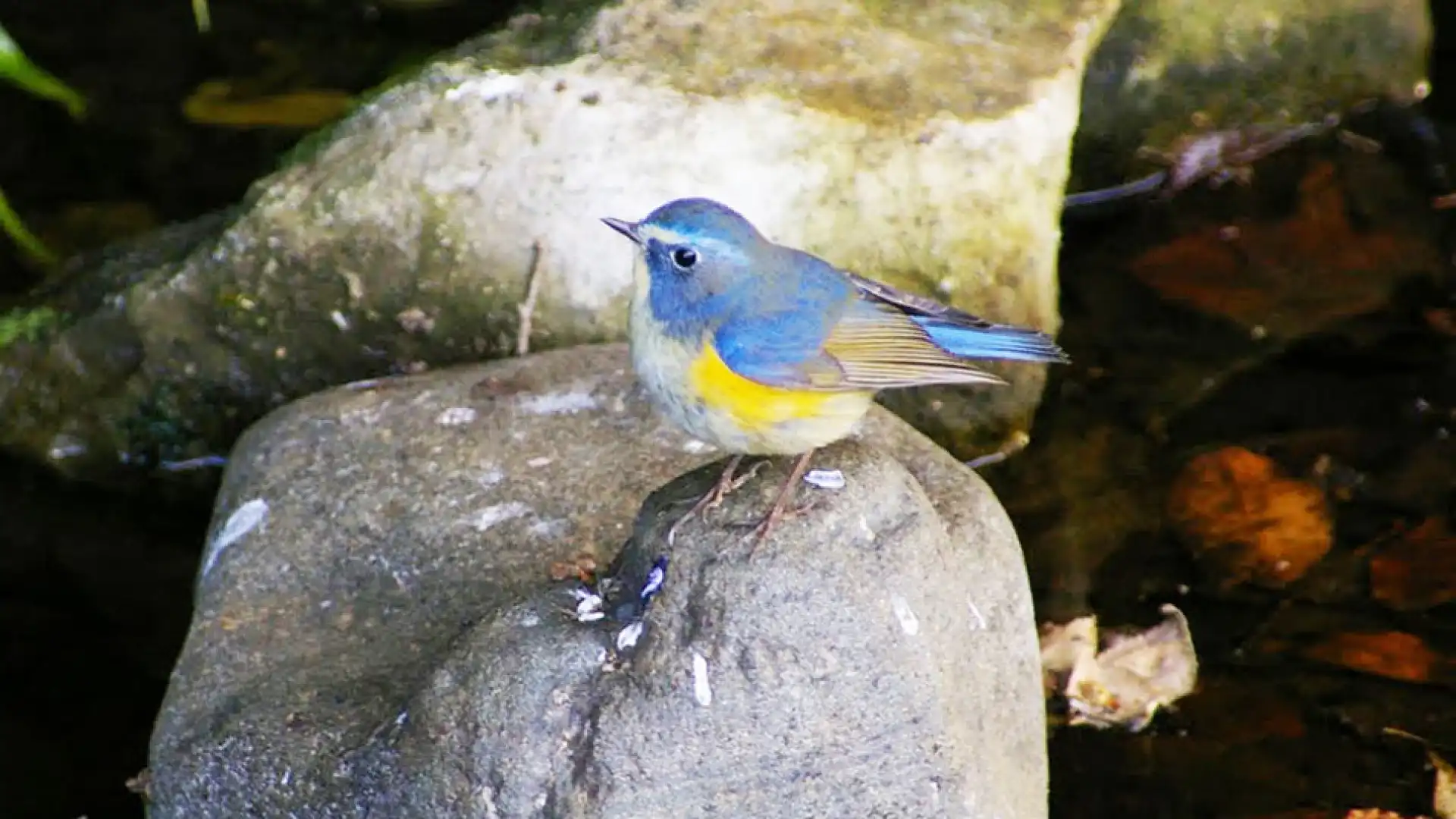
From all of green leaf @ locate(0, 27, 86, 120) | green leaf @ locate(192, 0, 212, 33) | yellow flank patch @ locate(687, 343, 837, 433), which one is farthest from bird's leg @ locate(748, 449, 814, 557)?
green leaf @ locate(192, 0, 212, 33)

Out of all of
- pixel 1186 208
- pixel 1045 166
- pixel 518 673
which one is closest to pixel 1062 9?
pixel 1045 166

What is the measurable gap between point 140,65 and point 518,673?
20.8 ft

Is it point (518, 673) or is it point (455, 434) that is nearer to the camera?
point (518, 673)

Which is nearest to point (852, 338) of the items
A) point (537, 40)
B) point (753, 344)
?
point (753, 344)

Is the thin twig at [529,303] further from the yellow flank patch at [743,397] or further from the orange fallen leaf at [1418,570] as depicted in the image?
the orange fallen leaf at [1418,570]

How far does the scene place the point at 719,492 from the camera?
139 inches

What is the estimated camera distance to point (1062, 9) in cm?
628

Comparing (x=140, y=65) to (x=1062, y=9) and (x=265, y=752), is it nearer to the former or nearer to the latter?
(x=1062, y=9)

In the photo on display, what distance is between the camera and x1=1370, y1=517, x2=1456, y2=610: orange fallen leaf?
17.5 feet

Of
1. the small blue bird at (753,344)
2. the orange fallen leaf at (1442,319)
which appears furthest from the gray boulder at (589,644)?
the orange fallen leaf at (1442,319)

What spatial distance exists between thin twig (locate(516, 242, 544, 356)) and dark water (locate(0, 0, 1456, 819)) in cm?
150

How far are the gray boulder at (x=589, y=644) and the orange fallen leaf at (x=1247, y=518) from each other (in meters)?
1.51

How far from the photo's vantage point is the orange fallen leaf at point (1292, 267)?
6.70 m

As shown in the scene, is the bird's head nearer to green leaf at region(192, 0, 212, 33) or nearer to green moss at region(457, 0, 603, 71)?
green moss at region(457, 0, 603, 71)
